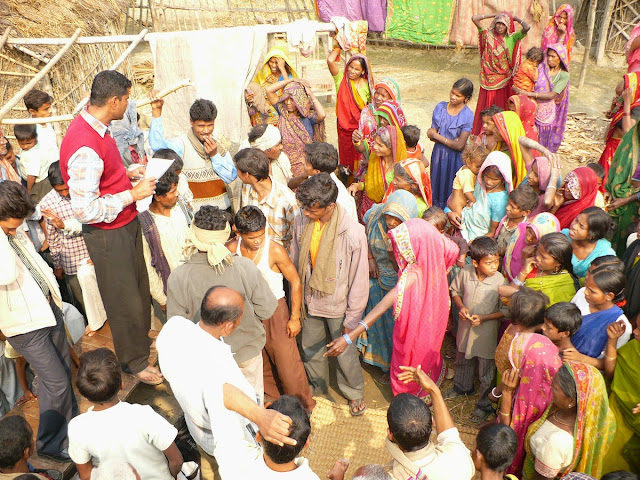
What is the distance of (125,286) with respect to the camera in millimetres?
3842

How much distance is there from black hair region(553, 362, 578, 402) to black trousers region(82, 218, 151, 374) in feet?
9.40

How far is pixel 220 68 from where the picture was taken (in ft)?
21.2

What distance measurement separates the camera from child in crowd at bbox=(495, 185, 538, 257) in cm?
401

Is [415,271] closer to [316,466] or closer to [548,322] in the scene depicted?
[548,322]

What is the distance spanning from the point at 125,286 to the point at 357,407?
198 cm

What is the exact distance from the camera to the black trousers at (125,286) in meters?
3.68

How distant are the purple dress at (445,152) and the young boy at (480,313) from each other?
8.18 ft

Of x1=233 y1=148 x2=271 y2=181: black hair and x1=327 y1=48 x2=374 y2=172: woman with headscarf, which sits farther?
x1=327 y1=48 x2=374 y2=172: woman with headscarf

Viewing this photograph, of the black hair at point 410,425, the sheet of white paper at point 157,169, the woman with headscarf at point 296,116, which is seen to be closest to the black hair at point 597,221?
the black hair at point 410,425

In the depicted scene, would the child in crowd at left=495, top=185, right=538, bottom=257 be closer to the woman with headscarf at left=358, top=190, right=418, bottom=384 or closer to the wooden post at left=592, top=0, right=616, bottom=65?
the woman with headscarf at left=358, top=190, right=418, bottom=384

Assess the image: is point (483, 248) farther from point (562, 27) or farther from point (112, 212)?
point (562, 27)

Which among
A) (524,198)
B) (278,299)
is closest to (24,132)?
(278,299)

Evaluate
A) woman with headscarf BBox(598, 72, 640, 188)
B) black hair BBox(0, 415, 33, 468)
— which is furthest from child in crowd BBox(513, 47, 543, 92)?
black hair BBox(0, 415, 33, 468)

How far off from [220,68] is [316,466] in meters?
4.72
